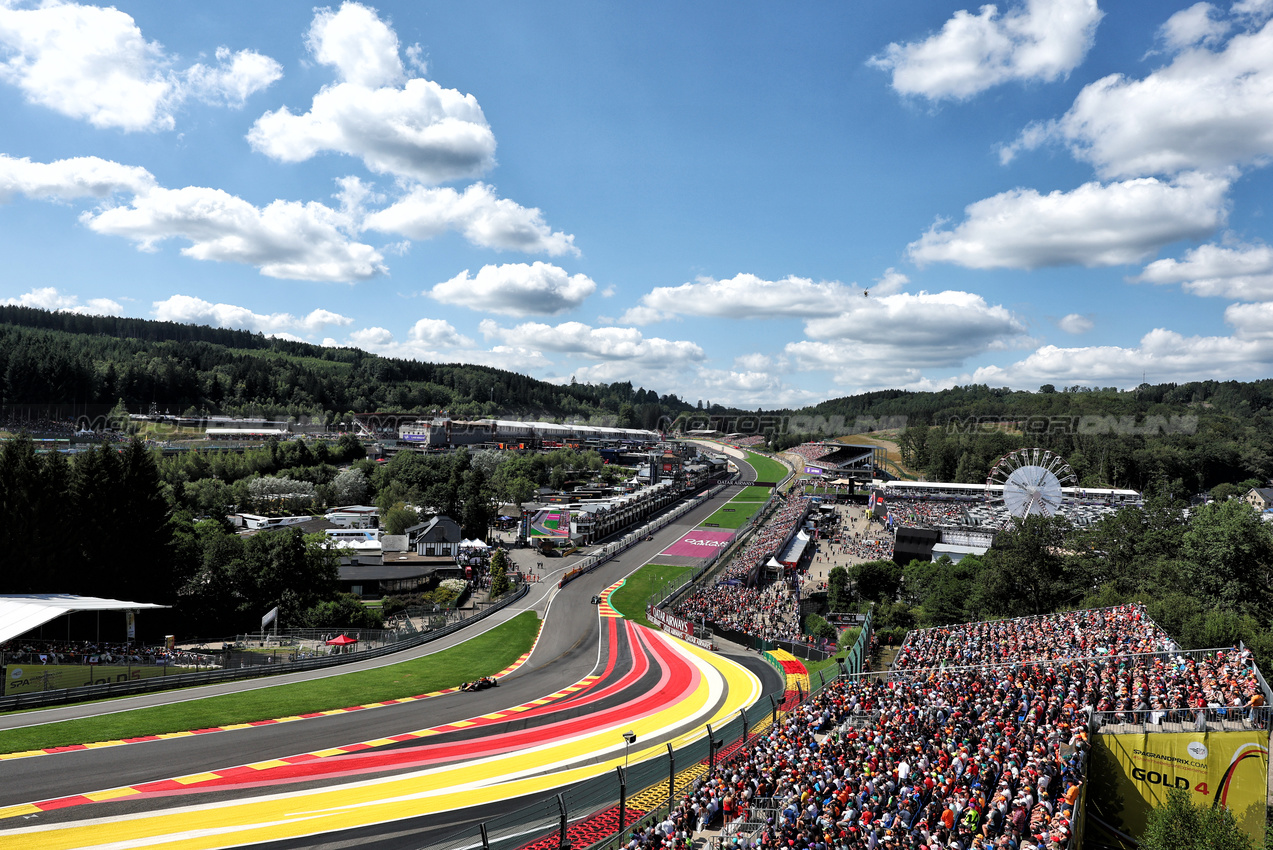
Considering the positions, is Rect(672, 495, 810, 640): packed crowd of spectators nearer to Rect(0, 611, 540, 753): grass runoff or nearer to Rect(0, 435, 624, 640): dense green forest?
Rect(0, 611, 540, 753): grass runoff

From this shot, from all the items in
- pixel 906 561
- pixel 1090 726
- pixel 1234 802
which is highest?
pixel 1090 726

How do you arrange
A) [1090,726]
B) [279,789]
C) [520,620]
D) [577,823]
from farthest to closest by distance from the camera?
1. [520,620]
2. [279,789]
3. [1090,726]
4. [577,823]

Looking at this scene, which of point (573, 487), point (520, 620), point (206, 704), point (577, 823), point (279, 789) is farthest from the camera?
point (573, 487)

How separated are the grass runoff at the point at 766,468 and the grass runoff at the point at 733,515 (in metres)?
37.0

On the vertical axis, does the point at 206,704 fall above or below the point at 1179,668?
below

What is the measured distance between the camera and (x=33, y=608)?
26750mm

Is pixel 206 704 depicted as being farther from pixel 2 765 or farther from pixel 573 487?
pixel 573 487

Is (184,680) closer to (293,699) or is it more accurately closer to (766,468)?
(293,699)

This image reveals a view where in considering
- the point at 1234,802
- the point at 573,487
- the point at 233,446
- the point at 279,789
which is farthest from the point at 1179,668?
the point at 233,446

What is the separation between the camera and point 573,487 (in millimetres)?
115562

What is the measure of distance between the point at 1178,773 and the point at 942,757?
20.6 feet

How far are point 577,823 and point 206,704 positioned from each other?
56.5 feet

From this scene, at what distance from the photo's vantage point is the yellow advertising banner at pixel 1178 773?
1598cm

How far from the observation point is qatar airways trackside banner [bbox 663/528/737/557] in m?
72.0
